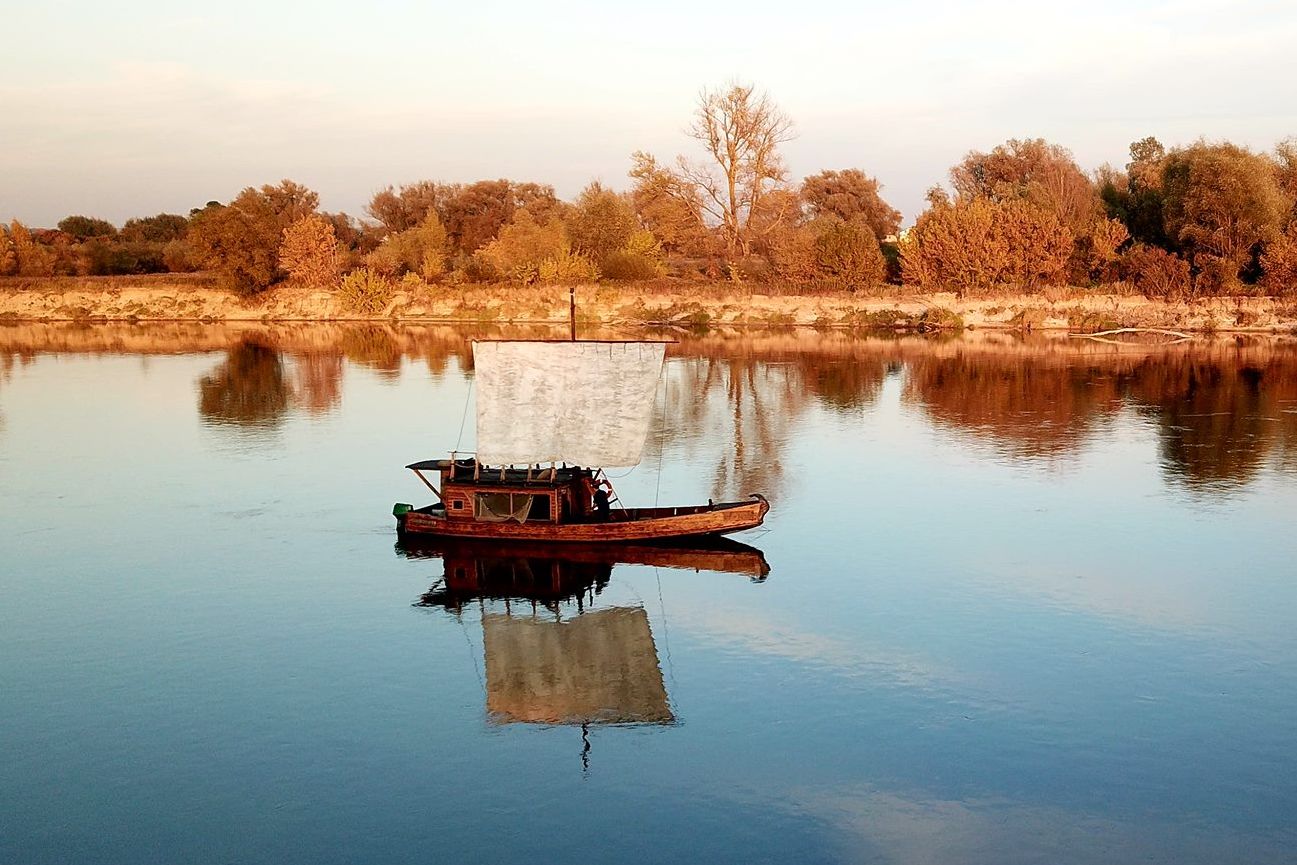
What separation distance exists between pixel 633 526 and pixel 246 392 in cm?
3133

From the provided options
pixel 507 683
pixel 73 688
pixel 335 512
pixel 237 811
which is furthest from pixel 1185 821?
pixel 335 512

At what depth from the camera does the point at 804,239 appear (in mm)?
92562

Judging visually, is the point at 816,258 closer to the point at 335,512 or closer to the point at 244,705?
the point at 335,512

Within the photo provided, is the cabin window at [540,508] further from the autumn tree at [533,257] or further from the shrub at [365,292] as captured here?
the shrub at [365,292]

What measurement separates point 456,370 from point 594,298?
3151 cm

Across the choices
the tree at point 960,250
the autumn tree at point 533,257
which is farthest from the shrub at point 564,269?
the tree at point 960,250

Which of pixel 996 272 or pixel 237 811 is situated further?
pixel 996 272

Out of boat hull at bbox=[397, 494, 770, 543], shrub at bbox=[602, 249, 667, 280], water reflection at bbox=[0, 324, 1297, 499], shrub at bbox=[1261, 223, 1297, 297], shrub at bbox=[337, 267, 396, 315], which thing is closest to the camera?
boat hull at bbox=[397, 494, 770, 543]

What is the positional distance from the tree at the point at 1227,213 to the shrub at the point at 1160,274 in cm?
129

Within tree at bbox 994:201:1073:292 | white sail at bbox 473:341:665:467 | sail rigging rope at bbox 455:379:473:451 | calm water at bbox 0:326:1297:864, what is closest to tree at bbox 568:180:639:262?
tree at bbox 994:201:1073:292

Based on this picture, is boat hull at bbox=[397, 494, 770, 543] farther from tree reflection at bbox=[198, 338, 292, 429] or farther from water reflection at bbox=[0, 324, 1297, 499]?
tree reflection at bbox=[198, 338, 292, 429]

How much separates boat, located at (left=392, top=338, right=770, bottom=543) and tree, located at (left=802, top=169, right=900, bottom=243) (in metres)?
105

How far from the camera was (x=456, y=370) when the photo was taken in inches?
2347

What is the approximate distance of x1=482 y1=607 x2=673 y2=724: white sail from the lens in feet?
57.4
